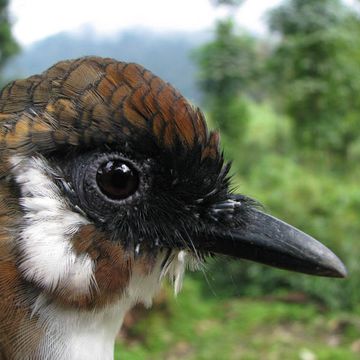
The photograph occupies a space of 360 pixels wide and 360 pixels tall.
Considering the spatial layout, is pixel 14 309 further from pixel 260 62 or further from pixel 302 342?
pixel 260 62

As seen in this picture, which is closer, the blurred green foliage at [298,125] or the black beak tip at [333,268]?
the black beak tip at [333,268]

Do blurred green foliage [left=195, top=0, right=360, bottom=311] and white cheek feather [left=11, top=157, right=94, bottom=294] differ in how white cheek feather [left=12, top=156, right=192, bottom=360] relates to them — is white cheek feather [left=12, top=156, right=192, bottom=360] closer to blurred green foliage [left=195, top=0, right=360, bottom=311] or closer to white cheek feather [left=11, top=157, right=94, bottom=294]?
white cheek feather [left=11, top=157, right=94, bottom=294]

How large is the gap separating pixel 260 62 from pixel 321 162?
4787 mm

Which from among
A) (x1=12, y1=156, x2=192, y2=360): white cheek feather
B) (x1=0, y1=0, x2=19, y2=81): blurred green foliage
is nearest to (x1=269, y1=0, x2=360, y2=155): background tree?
(x1=0, y1=0, x2=19, y2=81): blurred green foliage

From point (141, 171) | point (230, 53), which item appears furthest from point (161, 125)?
point (230, 53)

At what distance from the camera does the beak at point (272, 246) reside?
1702 millimetres

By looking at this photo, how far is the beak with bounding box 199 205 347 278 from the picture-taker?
1702mm

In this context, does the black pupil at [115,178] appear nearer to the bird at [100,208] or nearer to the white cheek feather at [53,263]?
the bird at [100,208]

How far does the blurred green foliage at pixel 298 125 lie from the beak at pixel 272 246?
21.1ft

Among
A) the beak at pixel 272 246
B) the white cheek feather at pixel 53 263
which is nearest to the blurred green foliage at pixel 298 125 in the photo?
the beak at pixel 272 246

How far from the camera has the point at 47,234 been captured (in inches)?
57.3

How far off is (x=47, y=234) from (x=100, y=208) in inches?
6.7

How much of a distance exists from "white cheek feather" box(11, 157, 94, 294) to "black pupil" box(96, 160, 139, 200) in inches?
4.5

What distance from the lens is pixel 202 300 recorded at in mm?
8641
